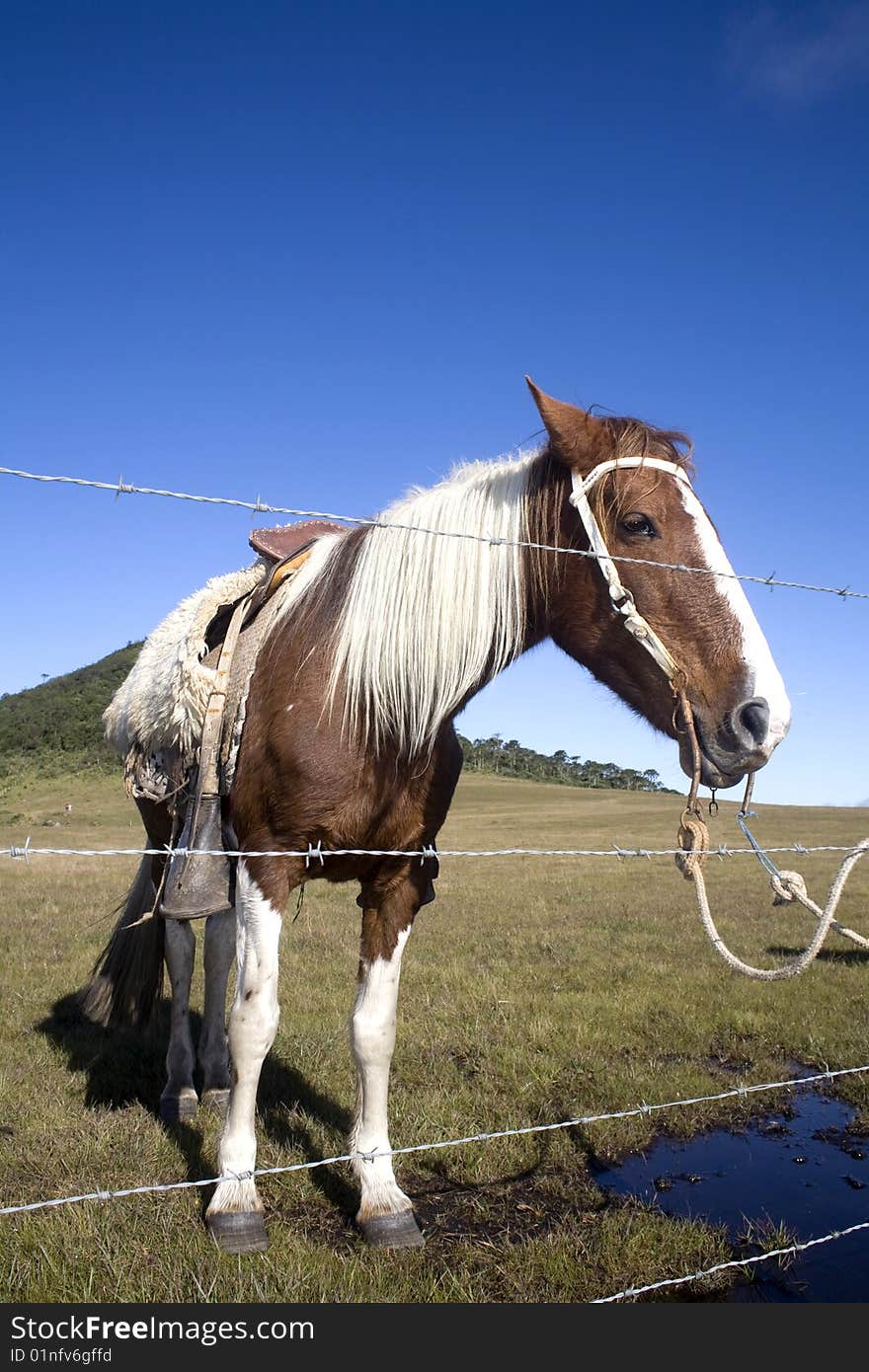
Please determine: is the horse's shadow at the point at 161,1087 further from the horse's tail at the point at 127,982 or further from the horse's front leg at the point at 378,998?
the horse's front leg at the point at 378,998

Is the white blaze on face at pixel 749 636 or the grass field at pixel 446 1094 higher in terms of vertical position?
the white blaze on face at pixel 749 636

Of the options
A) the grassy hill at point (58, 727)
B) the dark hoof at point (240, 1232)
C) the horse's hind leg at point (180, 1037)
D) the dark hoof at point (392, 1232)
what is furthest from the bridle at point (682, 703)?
the grassy hill at point (58, 727)

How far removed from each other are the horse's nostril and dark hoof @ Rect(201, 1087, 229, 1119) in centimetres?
332

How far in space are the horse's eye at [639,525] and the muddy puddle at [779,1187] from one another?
248 centimetres

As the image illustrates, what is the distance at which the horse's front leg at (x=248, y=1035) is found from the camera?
9.62 feet

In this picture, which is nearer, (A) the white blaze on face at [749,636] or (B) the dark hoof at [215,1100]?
(A) the white blaze on face at [749,636]

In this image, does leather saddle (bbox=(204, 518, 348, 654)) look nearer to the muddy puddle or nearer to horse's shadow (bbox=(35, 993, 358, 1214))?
horse's shadow (bbox=(35, 993, 358, 1214))

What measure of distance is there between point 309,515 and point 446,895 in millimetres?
11135

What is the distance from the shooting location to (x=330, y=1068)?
15.7 feet

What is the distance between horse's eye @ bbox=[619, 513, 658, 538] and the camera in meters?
2.78

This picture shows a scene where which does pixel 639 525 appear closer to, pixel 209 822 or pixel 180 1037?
pixel 209 822
